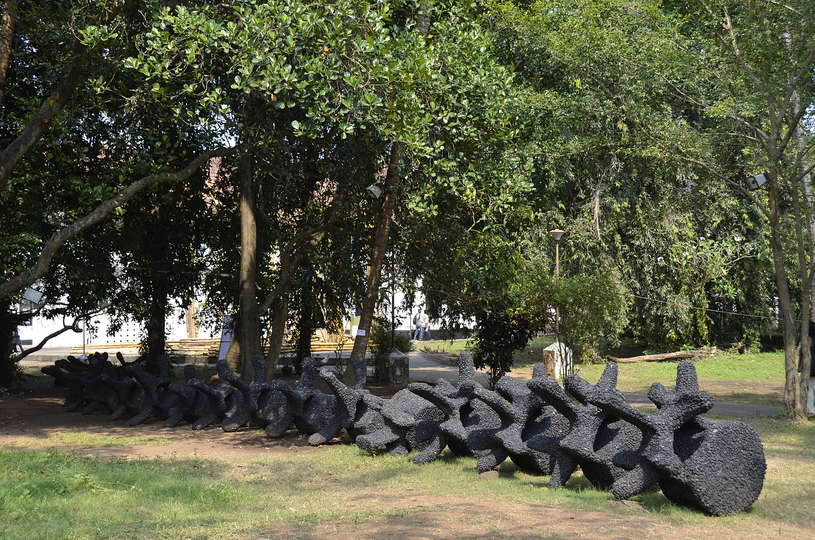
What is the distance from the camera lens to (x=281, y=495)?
7957 millimetres

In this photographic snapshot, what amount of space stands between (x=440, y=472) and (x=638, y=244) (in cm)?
1685

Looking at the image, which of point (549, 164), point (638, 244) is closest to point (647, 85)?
point (549, 164)

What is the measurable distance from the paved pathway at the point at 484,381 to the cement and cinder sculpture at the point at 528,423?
6.15 metres

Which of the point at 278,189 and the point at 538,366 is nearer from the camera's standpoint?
the point at 538,366

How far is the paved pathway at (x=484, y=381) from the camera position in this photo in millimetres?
14516

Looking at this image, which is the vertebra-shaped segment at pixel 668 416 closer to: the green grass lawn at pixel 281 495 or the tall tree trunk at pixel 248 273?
the green grass lawn at pixel 281 495

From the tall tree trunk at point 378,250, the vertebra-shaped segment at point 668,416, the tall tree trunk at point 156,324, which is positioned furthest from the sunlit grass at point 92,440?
the vertebra-shaped segment at point 668,416

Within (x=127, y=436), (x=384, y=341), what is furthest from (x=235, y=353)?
(x=127, y=436)

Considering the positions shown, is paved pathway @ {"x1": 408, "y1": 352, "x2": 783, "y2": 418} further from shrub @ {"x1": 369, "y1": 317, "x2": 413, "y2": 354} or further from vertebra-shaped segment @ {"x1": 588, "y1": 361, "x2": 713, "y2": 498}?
vertebra-shaped segment @ {"x1": 588, "y1": 361, "x2": 713, "y2": 498}

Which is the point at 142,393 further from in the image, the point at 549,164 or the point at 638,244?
the point at 638,244

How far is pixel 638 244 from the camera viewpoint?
24312mm

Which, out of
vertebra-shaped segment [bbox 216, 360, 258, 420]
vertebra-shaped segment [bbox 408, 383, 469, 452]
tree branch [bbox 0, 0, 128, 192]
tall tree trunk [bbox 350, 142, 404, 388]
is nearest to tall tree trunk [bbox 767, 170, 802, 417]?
tall tree trunk [bbox 350, 142, 404, 388]

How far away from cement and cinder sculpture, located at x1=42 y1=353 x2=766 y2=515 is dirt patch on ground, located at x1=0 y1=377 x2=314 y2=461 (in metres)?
0.27

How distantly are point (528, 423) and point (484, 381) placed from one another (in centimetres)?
1265
